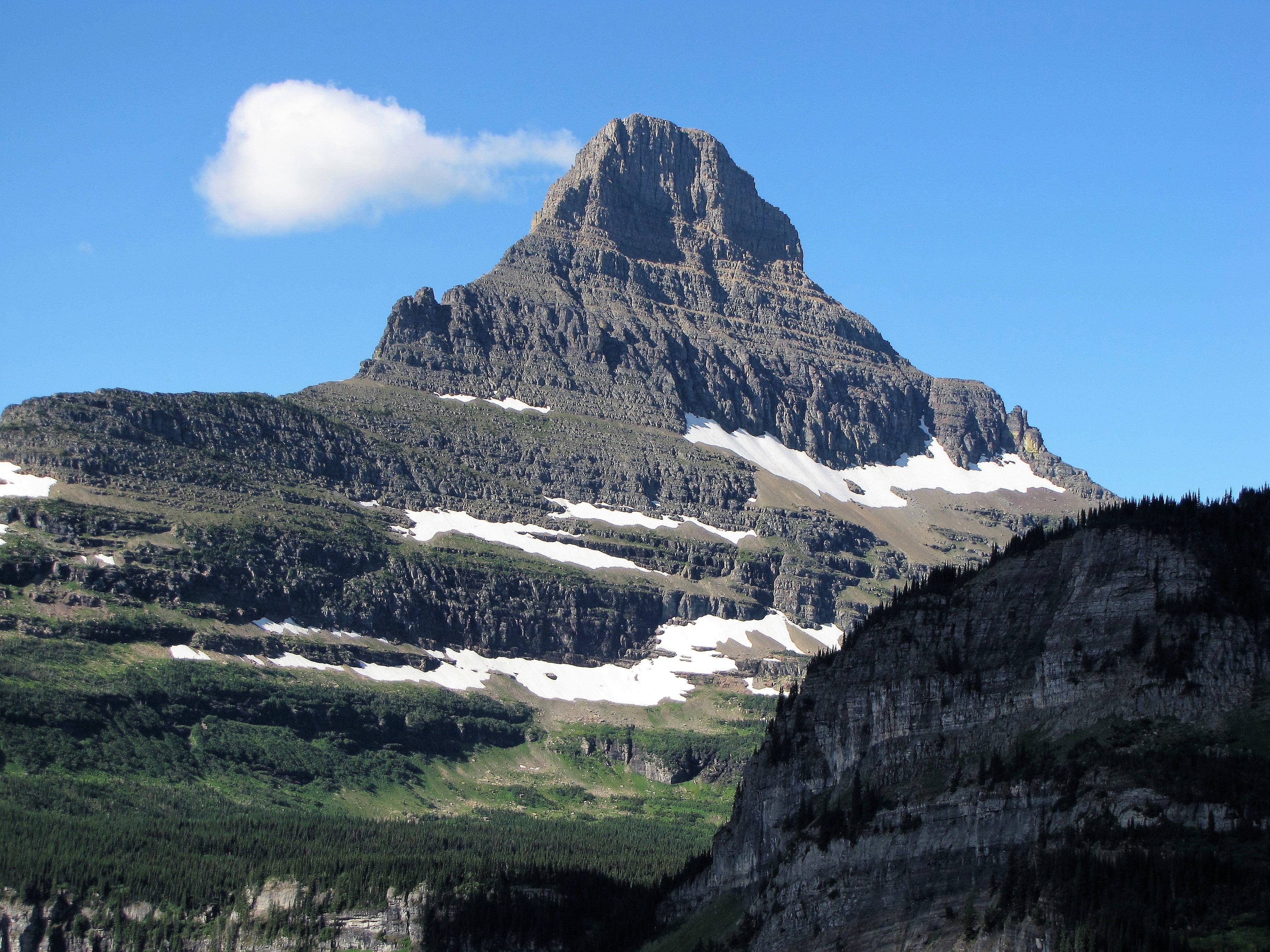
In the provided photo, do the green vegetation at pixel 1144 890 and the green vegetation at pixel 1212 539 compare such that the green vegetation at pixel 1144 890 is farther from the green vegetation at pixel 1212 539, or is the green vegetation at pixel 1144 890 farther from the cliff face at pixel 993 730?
the green vegetation at pixel 1212 539

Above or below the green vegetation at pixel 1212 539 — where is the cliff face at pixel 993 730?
below

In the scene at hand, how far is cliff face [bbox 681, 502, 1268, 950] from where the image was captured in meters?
137

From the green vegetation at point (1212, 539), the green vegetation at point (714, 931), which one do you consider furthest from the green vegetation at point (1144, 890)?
the green vegetation at point (714, 931)

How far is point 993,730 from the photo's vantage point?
150 metres

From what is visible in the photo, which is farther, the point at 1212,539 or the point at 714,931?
the point at 714,931

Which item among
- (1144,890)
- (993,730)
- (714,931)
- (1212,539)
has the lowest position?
(714,931)

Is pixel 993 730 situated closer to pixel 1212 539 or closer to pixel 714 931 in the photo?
pixel 1212 539

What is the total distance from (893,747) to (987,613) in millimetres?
13936

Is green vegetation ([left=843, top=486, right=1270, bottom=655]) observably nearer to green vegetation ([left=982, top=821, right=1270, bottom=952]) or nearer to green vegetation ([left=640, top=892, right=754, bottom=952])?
green vegetation ([left=982, top=821, right=1270, bottom=952])

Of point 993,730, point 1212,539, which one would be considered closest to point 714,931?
point 993,730

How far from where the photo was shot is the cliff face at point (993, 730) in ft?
450

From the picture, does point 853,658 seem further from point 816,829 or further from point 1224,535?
point 1224,535

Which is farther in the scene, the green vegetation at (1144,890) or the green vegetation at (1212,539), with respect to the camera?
the green vegetation at (1212,539)

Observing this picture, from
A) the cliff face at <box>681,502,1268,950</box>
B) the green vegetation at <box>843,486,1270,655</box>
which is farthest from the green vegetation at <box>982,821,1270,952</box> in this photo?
the green vegetation at <box>843,486,1270,655</box>
